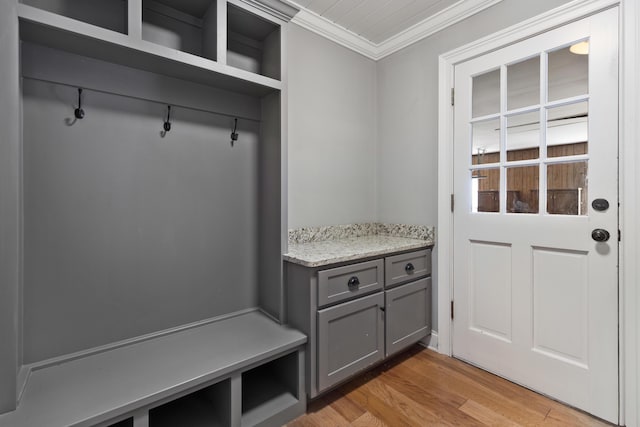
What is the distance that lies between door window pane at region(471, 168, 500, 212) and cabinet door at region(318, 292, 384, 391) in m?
0.87

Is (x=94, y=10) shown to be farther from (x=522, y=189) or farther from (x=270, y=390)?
(x=522, y=189)

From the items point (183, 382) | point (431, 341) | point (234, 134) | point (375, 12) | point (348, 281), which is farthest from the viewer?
point (431, 341)

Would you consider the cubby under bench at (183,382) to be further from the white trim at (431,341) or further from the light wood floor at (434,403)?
the white trim at (431,341)

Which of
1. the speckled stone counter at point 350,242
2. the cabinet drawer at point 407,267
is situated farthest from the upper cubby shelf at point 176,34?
the cabinet drawer at point 407,267

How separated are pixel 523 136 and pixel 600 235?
0.65 metres

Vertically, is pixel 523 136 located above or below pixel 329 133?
below

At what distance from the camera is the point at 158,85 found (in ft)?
4.95

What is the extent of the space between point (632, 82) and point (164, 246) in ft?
7.80

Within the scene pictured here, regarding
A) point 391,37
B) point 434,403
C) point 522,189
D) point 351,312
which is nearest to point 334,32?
point 391,37

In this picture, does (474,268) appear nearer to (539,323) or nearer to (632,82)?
(539,323)

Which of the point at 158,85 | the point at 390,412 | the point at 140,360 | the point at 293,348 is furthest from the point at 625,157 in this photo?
the point at 140,360

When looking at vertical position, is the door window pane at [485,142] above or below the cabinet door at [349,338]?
above

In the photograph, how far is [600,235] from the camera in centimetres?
150

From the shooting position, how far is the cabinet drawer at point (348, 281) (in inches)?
61.6
